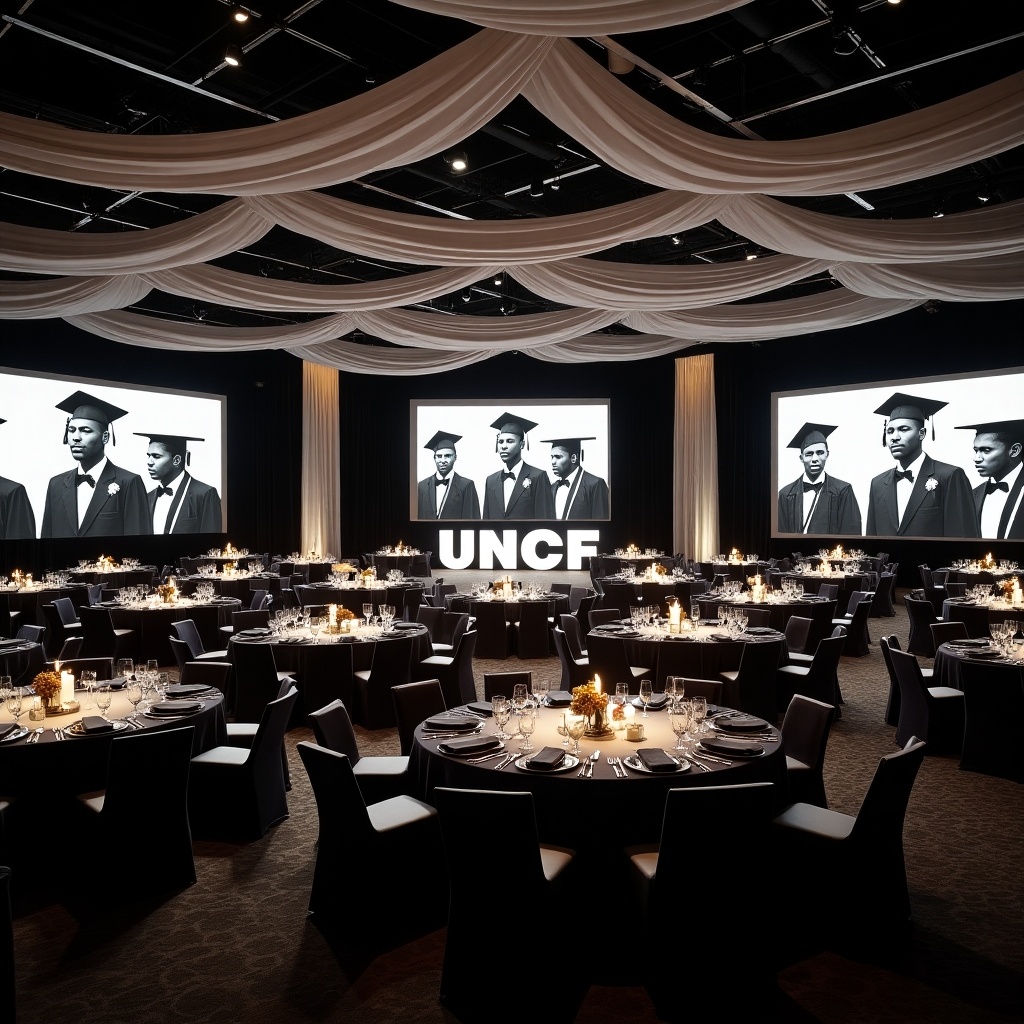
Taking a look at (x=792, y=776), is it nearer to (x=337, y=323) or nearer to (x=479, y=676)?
(x=479, y=676)

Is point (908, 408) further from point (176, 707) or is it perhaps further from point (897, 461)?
point (176, 707)

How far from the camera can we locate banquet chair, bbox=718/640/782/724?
6.46 meters

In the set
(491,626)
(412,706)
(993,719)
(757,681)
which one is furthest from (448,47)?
(993,719)

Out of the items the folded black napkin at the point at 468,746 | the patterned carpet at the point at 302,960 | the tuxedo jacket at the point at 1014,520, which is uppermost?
the tuxedo jacket at the point at 1014,520

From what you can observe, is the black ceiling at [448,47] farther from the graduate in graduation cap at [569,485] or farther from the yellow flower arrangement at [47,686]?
the graduate in graduation cap at [569,485]

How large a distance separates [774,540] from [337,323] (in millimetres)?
10122

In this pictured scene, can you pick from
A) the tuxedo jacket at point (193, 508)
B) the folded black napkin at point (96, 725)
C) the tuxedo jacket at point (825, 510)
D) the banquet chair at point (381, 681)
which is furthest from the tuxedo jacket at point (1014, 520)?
the folded black napkin at point (96, 725)

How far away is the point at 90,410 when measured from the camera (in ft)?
49.0

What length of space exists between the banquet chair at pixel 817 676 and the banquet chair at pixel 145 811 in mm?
4364

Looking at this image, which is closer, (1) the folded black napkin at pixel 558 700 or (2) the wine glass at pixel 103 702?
(2) the wine glass at pixel 103 702

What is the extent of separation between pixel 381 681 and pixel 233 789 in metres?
2.33

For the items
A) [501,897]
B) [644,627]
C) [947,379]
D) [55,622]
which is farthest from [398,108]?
[947,379]

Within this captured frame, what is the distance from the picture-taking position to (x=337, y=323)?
42.6 feet

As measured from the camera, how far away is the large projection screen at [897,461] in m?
14.7
